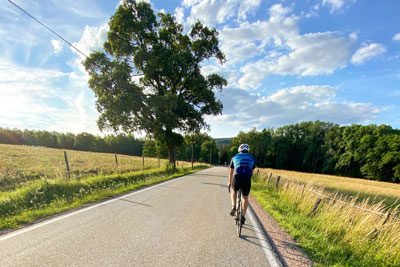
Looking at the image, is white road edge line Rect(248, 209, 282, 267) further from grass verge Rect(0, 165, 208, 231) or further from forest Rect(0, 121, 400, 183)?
forest Rect(0, 121, 400, 183)

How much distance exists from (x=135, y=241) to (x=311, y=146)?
69.4m

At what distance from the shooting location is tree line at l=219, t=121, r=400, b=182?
144 ft

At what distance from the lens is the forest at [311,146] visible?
145 feet

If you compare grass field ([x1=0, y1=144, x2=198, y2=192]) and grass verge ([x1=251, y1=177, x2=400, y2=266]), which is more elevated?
grass field ([x1=0, y1=144, x2=198, y2=192])

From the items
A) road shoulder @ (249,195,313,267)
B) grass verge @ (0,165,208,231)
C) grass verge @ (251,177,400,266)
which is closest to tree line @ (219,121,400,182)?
grass verge @ (251,177,400,266)

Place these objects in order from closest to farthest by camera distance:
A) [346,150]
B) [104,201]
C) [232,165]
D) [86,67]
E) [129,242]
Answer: [129,242], [232,165], [104,201], [86,67], [346,150]

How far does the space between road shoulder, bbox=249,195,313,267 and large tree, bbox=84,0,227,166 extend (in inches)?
470

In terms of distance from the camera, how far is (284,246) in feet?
12.0

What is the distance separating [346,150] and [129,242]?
6507 cm

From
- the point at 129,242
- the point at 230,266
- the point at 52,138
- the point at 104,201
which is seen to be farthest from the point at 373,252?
the point at 52,138

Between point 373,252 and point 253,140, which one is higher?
point 253,140

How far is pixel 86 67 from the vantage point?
1537cm

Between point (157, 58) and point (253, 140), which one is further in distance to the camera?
point (253, 140)

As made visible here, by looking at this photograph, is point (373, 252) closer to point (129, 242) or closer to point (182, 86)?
point (129, 242)
